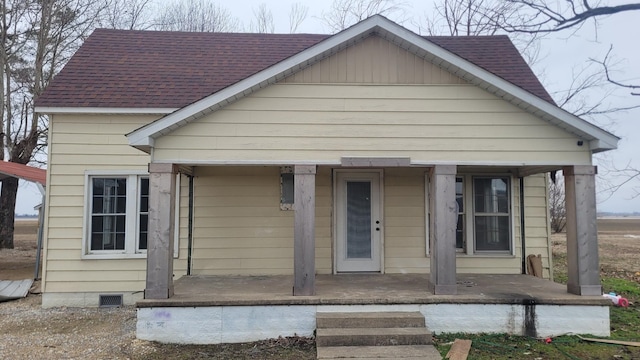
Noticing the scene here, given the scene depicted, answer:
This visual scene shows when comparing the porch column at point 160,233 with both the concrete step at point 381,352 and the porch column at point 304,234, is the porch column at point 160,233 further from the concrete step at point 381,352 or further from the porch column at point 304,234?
the concrete step at point 381,352

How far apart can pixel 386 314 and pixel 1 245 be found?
16968mm

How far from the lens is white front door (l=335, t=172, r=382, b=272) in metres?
8.30

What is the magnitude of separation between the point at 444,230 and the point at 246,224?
12.3 feet

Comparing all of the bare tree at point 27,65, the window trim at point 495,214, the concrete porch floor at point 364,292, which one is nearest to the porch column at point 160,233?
the concrete porch floor at point 364,292

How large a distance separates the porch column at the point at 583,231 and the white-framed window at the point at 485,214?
2.06 metres

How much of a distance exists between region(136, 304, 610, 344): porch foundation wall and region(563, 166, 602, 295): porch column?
0.36 metres

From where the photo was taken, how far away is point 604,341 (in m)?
5.94

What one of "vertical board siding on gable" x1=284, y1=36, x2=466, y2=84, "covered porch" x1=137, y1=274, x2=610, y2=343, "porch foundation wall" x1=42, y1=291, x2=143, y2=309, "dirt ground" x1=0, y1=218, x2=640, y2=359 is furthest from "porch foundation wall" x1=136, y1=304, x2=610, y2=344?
"vertical board siding on gable" x1=284, y1=36, x2=466, y2=84

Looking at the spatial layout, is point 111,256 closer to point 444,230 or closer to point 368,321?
point 368,321

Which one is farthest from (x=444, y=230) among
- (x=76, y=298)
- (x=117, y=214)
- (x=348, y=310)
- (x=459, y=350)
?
(x=76, y=298)

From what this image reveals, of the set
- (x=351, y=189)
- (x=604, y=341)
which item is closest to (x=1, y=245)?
(x=351, y=189)

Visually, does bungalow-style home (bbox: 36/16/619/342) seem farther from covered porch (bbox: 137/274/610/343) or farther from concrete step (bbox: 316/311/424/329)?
concrete step (bbox: 316/311/424/329)

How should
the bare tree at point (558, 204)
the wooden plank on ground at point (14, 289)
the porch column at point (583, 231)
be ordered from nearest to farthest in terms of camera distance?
the porch column at point (583, 231) → the wooden plank on ground at point (14, 289) → the bare tree at point (558, 204)

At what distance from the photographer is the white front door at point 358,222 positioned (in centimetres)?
830
